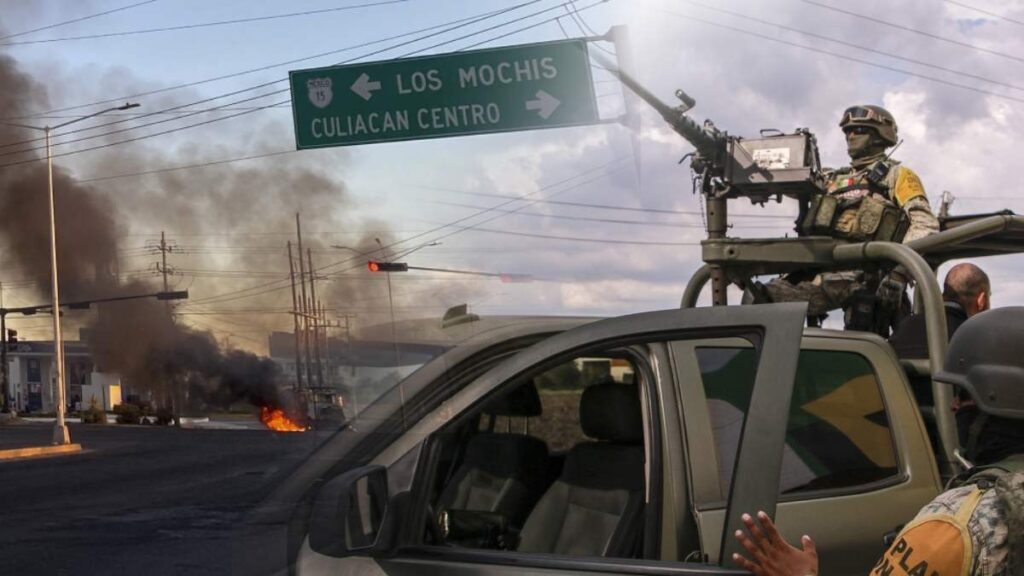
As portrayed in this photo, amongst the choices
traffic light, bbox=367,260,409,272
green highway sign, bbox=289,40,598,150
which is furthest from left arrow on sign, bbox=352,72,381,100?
traffic light, bbox=367,260,409,272

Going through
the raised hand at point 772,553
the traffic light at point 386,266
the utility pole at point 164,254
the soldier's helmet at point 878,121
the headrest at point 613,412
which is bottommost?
the raised hand at point 772,553

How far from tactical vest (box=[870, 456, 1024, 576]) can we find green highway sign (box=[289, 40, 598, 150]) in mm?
6894

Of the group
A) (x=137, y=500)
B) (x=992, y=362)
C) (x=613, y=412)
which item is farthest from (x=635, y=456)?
(x=137, y=500)

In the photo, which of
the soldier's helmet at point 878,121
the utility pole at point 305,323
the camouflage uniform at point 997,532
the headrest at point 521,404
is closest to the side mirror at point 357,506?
the headrest at point 521,404

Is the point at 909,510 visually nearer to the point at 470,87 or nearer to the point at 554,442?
the point at 554,442

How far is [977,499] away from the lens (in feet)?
4.33

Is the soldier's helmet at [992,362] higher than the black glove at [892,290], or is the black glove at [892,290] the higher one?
the black glove at [892,290]

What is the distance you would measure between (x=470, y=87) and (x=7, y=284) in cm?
731

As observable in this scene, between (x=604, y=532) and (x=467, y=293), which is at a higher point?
(x=467, y=293)

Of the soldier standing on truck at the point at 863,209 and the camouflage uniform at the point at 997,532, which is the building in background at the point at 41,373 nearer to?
the soldier standing on truck at the point at 863,209

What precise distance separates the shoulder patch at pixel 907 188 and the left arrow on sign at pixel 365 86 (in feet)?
17.2

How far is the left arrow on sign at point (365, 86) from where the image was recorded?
27.9 ft

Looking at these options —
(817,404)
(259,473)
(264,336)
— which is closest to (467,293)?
(817,404)

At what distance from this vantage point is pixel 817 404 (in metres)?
2.37
